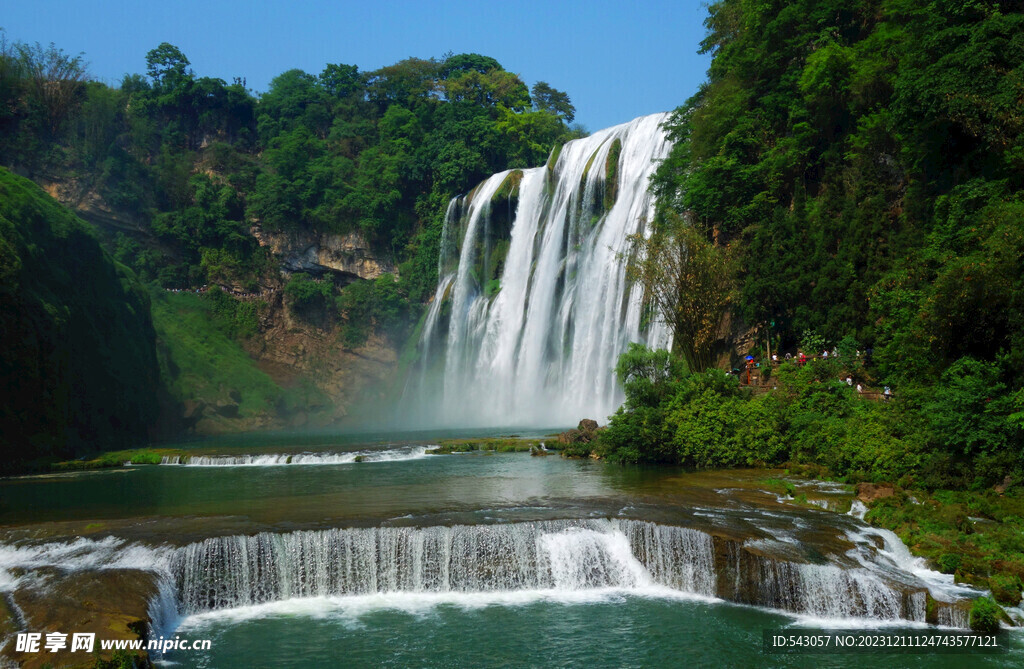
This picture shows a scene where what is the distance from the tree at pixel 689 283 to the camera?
25.9 meters

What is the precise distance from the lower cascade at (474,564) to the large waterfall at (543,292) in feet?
56.6

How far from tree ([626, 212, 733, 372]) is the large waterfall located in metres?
4.14

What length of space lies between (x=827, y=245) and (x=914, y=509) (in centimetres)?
1217

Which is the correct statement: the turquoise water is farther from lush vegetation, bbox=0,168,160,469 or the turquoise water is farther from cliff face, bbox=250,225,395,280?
cliff face, bbox=250,225,395,280

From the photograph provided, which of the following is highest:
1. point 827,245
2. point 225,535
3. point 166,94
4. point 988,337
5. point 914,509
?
point 166,94

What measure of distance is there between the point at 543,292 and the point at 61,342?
2106 cm

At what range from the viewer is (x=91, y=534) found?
14047mm

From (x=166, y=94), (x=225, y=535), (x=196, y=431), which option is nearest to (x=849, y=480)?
(x=225, y=535)

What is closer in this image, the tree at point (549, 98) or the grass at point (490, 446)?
the grass at point (490, 446)

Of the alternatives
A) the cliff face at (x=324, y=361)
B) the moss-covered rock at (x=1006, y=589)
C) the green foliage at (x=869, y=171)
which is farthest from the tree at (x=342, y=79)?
the moss-covered rock at (x=1006, y=589)

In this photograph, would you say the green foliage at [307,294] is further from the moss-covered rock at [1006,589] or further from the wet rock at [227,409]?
the moss-covered rock at [1006,589]

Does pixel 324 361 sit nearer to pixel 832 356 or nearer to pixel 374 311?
pixel 374 311

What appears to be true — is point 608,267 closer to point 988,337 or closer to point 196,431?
point 988,337

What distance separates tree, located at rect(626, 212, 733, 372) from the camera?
84.9ft
